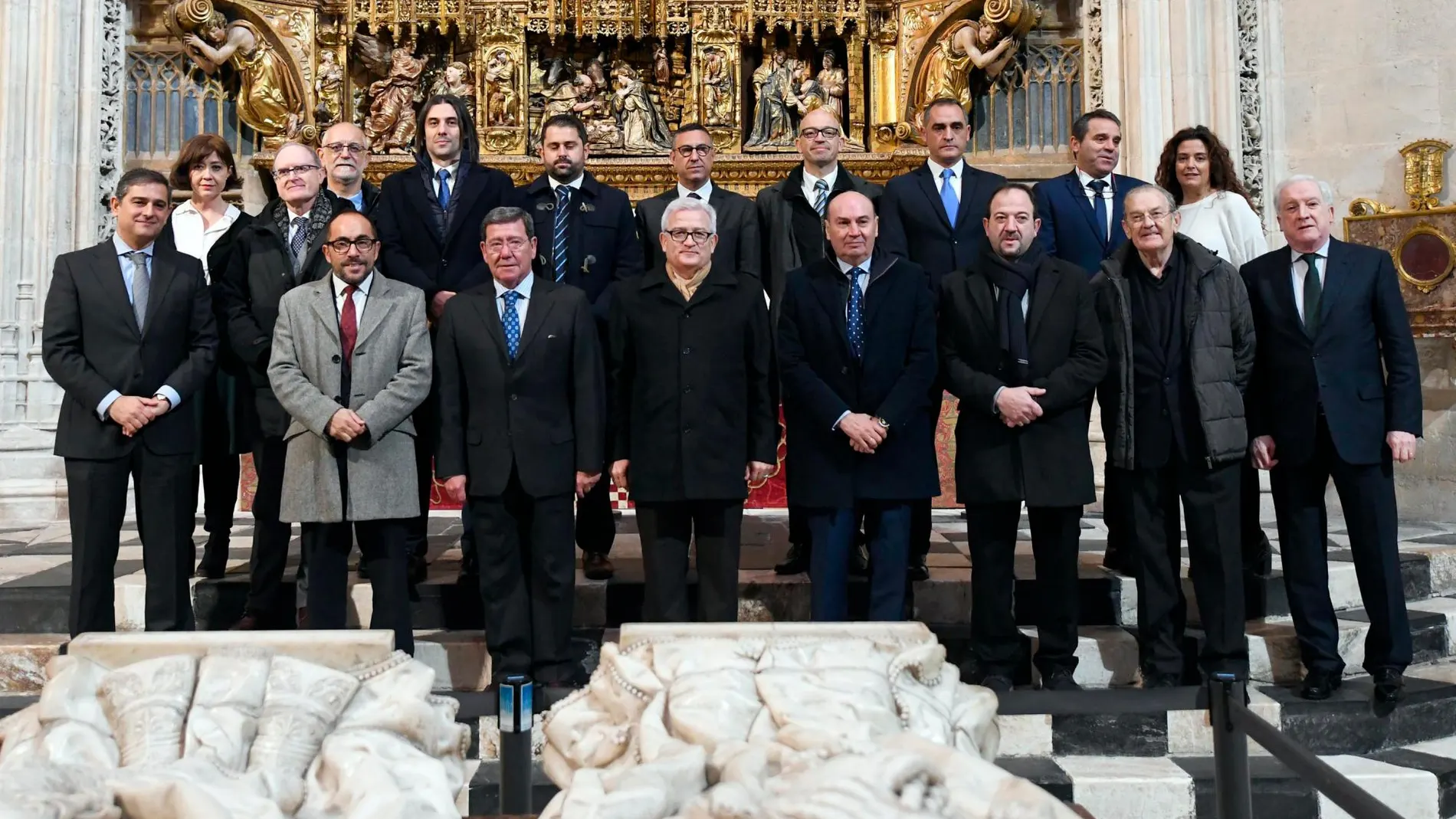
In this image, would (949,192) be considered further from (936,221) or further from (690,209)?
→ (690,209)

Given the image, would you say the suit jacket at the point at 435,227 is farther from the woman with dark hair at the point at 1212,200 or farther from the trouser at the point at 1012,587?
the woman with dark hair at the point at 1212,200

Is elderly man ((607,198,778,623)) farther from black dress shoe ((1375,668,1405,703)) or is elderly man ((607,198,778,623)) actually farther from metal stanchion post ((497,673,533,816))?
black dress shoe ((1375,668,1405,703))

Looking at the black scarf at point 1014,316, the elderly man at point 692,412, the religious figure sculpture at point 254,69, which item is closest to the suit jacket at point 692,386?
the elderly man at point 692,412

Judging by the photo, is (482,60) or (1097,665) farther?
(482,60)

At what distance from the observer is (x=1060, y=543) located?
137 inches

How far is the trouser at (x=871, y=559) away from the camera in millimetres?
3465

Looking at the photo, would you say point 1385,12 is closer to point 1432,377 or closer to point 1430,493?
point 1432,377

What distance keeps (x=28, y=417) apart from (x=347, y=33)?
319cm

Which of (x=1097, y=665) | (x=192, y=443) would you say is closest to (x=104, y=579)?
(x=192, y=443)

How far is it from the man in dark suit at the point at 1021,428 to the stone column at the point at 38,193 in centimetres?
541

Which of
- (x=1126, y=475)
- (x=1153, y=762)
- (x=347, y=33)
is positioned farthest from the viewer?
(x=347, y=33)

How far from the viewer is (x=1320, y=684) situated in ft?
11.7

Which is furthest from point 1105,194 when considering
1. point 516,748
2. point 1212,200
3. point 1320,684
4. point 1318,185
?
point 516,748

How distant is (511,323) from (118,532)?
1.34 m
